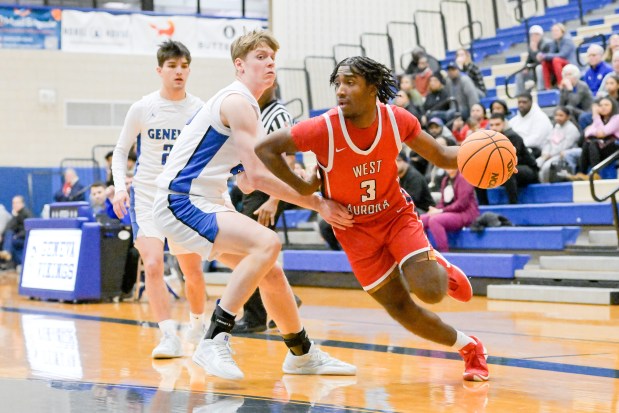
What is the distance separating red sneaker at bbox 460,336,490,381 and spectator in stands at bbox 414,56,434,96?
1210 centimetres

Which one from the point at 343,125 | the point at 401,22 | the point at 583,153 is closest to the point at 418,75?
the point at 401,22

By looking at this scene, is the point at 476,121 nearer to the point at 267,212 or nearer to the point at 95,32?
the point at 267,212

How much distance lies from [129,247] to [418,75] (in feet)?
24.6

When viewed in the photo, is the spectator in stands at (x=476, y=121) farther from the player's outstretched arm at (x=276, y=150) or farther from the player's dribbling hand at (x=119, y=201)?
the player's outstretched arm at (x=276, y=150)

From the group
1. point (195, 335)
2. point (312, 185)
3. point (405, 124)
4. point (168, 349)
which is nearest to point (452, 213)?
point (195, 335)

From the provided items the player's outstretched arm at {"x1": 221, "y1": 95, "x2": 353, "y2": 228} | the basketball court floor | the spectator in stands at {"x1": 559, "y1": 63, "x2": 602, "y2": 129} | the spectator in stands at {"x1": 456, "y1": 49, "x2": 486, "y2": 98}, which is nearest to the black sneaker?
the basketball court floor

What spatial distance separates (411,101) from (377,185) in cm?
1128

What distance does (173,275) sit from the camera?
37.6 ft

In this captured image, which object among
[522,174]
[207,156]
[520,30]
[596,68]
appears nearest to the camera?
[207,156]

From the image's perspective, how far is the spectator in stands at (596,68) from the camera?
13.3 metres

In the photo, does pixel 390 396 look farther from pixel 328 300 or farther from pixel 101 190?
pixel 101 190

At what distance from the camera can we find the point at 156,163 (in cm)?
646

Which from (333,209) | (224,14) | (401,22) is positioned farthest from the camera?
(224,14)

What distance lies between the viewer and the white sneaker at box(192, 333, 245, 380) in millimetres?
4711
